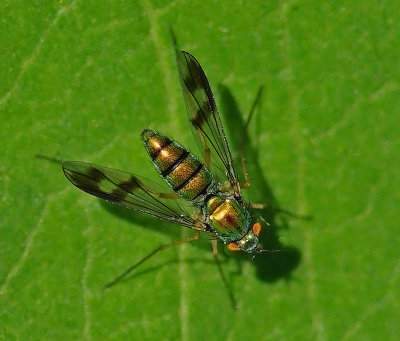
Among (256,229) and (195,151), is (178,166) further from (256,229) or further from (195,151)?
(256,229)

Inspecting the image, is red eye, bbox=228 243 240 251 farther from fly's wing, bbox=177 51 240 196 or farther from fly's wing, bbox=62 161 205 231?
fly's wing, bbox=177 51 240 196

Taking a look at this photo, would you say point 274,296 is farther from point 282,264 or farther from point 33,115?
point 33,115

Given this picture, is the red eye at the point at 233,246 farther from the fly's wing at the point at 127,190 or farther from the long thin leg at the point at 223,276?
the fly's wing at the point at 127,190

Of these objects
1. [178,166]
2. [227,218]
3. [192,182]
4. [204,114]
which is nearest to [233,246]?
[227,218]

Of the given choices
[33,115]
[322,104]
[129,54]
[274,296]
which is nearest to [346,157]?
[322,104]

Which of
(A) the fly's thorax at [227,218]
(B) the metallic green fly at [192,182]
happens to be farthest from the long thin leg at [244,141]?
(A) the fly's thorax at [227,218]
